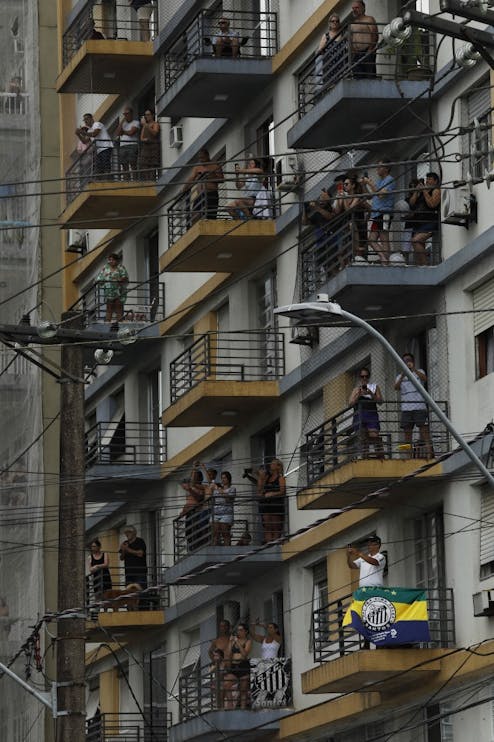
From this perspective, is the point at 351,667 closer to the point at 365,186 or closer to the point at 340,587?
the point at 340,587

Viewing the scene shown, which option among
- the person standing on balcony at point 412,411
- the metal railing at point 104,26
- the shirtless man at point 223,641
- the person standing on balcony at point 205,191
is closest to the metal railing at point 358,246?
the person standing on balcony at point 412,411

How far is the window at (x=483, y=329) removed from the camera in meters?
36.9

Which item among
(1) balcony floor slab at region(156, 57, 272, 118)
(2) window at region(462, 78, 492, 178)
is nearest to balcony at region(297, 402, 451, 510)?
(2) window at region(462, 78, 492, 178)

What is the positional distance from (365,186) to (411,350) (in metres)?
2.64

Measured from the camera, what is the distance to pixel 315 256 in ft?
136

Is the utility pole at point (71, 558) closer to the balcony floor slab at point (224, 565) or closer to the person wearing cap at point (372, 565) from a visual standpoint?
the person wearing cap at point (372, 565)

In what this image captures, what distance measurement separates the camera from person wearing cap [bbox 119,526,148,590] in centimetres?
5056

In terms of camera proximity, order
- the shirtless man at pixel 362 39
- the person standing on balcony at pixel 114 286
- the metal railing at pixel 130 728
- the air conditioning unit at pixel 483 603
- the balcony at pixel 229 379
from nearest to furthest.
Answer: the air conditioning unit at pixel 483 603 → the shirtless man at pixel 362 39 → the balcony at pixel 229 379 → the metal railing at pixel 130 728 → the person standing on balcony at pixel 114 286

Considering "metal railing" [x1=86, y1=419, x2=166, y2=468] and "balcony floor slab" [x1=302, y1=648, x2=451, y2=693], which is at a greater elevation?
"metal railing" [x1=86, y1=419, x2=166, y2=468]

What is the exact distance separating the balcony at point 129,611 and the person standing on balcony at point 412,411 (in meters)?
13.1

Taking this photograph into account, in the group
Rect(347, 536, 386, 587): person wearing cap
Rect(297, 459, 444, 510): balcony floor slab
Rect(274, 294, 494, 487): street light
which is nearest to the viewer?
Rect(274, 294, 494, 487): street light

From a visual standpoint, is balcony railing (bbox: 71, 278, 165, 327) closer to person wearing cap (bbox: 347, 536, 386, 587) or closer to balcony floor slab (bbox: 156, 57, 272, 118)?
balcony floor slab (bbox: 156, 57, 272, 118)

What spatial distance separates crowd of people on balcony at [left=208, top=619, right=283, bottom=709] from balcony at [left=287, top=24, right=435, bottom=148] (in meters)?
8.69

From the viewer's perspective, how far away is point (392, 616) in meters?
36.8
